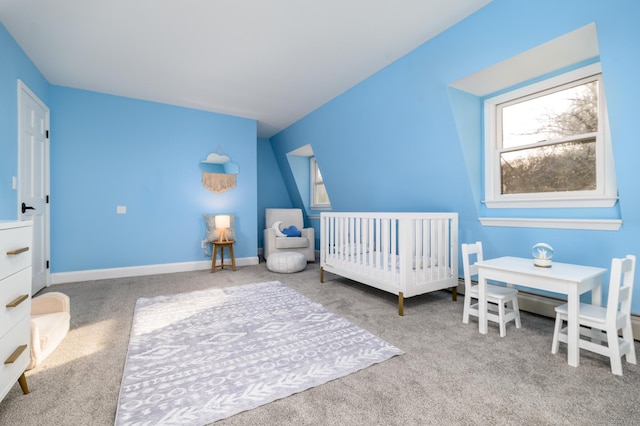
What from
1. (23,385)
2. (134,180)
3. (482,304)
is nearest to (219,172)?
(134,180)

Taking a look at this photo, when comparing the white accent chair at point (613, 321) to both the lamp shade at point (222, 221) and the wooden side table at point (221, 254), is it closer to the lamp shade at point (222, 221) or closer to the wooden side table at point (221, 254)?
the wooden side table at point (221, 254)

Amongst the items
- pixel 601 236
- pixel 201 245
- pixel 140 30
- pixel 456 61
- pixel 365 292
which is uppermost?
pixel 140 30

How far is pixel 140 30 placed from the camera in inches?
94.7

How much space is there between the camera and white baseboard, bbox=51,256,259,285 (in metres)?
3.56

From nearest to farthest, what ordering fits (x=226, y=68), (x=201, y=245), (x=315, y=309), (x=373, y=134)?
(x=315, y=309)
(x=226, y=68)
(x=373, y=134)
(x=201, y=245)

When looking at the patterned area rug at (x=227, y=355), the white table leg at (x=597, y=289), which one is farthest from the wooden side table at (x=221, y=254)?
the white table leg at (x=597, y=289)

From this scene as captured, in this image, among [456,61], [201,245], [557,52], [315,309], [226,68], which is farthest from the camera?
[201,245]

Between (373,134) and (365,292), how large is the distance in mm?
1858

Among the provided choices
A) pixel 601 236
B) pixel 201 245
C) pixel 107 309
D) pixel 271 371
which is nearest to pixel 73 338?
pixel 107 309

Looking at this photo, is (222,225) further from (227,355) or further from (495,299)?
(495,299)

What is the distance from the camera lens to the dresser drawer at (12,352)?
119cm

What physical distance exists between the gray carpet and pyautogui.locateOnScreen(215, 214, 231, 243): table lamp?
78.4 inches

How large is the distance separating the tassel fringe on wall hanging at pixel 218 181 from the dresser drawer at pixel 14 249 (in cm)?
302

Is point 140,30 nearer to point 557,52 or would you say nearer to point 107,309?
point 107,309
